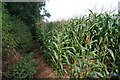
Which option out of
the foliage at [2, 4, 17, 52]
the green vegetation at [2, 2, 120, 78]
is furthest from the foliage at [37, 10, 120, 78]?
the foliage at [2, 4, 17, 52]

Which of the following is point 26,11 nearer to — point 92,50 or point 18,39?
point 18,39

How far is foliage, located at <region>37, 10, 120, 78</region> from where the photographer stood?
1.91 metres

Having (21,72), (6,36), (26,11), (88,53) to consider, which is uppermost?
(26,11)

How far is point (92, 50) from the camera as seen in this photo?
2.30m

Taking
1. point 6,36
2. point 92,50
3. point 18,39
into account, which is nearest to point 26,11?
point 18,39

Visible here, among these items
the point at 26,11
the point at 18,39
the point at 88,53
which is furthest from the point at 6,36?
the point at 26,11

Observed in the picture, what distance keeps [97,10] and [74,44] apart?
4.78ft

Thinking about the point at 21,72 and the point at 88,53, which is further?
the point at 21,72

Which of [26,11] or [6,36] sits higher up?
[26,11]

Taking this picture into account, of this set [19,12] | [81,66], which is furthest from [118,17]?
[19,12]

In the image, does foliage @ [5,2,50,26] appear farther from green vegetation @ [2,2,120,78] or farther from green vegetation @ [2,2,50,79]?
green vegetation @ [2,2,120,78]

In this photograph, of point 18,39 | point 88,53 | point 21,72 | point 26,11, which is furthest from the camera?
point 26,11

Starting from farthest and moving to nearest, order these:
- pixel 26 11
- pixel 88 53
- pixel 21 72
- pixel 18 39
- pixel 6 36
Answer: pixel 26 11 → pixel 18 39 → pixel 6 36 → pixel 21 72 → pixel 88 53

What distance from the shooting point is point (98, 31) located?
7.57 feet
